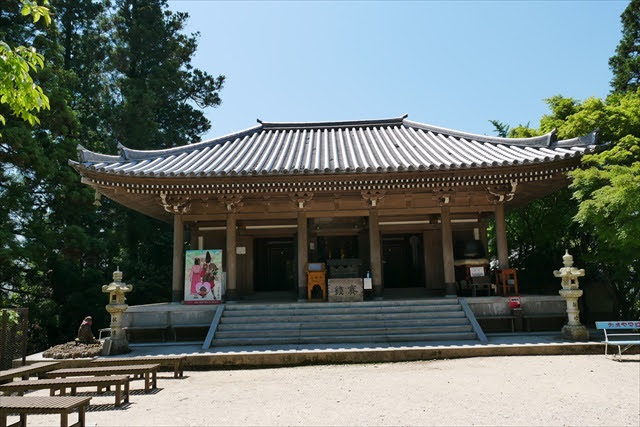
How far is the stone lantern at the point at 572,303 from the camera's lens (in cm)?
900

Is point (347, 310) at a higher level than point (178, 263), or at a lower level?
lower

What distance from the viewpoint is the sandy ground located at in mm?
4836

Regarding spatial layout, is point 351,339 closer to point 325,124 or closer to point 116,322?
point 116,322

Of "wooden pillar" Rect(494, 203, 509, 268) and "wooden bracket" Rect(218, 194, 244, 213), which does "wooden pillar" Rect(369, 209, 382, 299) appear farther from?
"wooden bracket" Rect(218, 194, 244, 213)

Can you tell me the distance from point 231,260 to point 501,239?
738cm

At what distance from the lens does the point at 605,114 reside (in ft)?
39.1

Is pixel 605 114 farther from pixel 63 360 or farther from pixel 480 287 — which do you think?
pixel 63 360

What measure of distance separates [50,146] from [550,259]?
59.5 feet

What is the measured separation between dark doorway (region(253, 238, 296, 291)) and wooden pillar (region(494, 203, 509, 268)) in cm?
646

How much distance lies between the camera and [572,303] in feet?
30.4

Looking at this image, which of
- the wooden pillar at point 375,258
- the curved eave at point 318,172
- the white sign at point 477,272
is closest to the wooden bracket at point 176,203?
the curved eave at point 318,172

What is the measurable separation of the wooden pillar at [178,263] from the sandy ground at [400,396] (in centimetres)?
411

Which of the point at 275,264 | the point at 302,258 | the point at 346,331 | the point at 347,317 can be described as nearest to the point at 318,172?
the point at 302,258

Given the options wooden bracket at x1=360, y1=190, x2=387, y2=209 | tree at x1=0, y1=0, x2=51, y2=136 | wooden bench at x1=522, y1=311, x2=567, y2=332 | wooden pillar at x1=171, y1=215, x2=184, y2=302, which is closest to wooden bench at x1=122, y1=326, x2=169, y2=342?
wooden pillar at x1=171, y1=215, x2=184, y2=302
